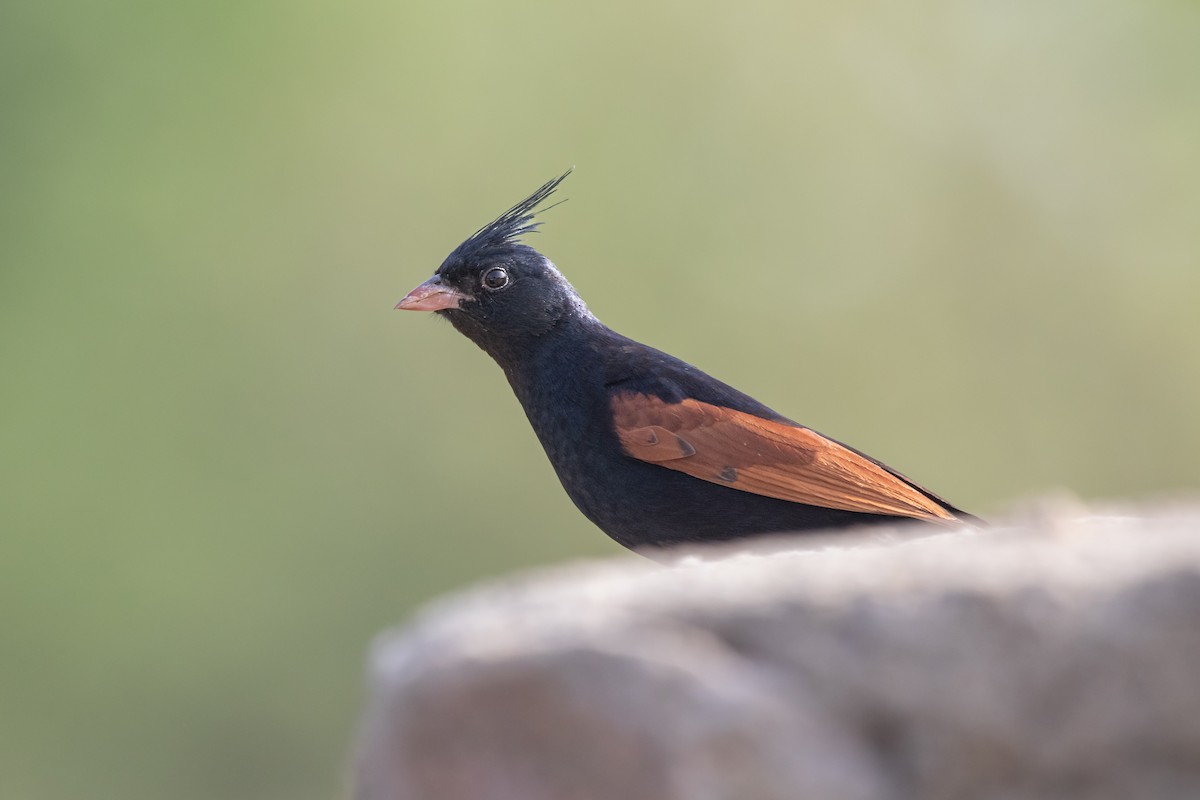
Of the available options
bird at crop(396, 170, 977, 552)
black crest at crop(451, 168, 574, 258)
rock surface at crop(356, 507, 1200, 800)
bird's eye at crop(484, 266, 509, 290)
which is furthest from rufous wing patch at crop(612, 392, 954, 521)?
rock surface at crop(356, 507, 1200, 800)

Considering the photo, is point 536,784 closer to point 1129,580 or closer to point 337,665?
point 1129,580

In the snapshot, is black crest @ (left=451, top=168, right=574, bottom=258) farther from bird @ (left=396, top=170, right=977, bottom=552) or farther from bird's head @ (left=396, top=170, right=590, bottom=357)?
bird @ (left=396, top=170, right=977, bottom=552)

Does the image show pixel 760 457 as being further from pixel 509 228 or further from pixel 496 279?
pixel 509 228

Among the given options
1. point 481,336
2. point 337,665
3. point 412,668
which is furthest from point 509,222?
point 337,665

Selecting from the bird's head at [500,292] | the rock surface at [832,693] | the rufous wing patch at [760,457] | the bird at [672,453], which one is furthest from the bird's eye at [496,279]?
the rock surface at [832,693]

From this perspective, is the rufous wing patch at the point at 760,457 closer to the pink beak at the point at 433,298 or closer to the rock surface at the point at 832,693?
the pink beak at the point at 433,298
